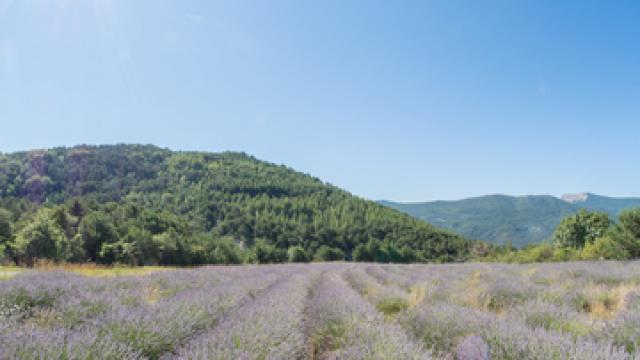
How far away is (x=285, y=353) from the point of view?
9.37ft

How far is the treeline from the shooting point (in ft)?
84.0

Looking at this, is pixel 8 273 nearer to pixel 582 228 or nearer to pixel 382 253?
pixel 582 228

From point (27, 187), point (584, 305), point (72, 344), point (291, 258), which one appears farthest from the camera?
point (27, 187)

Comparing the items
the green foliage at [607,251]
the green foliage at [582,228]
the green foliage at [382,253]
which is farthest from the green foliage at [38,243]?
the green foliage at [382,253]

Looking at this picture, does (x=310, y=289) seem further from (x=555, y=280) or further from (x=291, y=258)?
(x=291, y=258)

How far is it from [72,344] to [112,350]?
0.92 ft

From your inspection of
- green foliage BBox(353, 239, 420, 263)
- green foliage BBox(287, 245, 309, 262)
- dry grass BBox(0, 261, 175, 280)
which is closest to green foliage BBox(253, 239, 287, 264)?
green foliage BBox(287, 245, 309, 262)

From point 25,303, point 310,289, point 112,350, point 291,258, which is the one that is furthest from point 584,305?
point 291,258

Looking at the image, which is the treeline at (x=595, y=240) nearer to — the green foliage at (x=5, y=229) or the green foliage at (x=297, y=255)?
the green foliage at (x=297, y=255)

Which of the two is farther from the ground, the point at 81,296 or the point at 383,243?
the point at 81,296

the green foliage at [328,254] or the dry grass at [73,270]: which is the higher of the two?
the dry grass at [73,270]

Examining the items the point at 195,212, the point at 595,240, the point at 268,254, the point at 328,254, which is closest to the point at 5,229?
the point at 268,254

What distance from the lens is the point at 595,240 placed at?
36500 millimetres

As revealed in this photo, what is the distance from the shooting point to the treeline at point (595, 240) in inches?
1008
